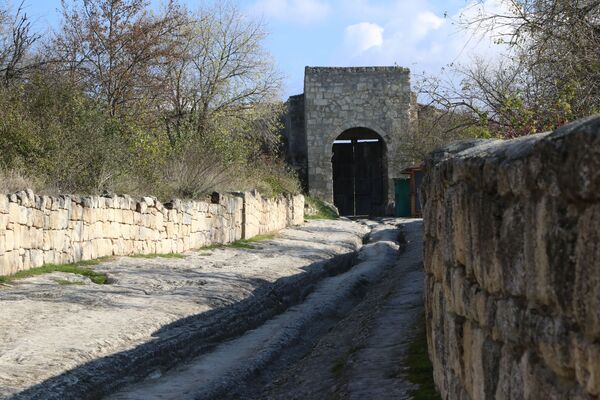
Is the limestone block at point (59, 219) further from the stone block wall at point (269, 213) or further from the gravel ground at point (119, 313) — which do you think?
the stone block wall at point (269, 213)

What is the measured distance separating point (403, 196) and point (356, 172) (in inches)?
252

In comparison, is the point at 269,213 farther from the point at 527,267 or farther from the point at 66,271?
the point at 527,267

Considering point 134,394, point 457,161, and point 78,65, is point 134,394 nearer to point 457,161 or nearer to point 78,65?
point 457,161

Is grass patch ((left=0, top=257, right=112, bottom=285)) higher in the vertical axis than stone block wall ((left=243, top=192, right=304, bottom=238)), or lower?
lower

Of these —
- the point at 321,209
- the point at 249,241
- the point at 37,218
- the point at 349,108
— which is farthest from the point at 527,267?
the point at 349,108

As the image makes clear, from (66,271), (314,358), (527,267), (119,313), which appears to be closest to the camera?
(527,267)

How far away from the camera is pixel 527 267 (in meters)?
3.18

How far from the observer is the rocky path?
7285mm

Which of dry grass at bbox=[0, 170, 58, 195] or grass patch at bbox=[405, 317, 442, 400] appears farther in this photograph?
dry grass at bbox=[0, 170, 58, 195]

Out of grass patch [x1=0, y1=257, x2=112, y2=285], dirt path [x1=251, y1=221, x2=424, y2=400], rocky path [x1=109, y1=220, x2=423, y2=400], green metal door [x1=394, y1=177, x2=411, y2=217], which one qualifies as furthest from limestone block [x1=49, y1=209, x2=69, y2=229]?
green metal door [x1=394, y1=177, x2=411, y2=217]

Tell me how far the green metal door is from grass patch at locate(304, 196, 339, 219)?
101 inches

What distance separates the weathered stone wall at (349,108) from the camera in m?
40.7

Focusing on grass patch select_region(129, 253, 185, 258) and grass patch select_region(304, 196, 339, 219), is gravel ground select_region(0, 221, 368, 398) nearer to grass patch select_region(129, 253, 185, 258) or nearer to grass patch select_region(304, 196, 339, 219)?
grass patch select_region(129, 253, 185, 258)

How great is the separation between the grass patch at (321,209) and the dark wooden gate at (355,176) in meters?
4.88
